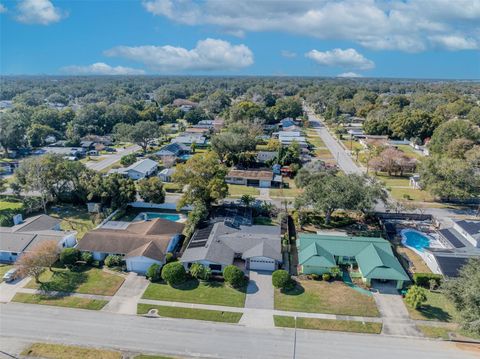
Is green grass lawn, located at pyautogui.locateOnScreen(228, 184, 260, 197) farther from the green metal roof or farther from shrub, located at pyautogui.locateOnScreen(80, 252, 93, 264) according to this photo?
shrub, located at pyautogui.locateOnScreen(80, 252, 93, 264)

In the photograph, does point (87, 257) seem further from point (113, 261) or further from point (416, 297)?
point (416, 297)

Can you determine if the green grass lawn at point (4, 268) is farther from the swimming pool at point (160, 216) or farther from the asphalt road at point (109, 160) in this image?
the asphalt road at point (109, 160)

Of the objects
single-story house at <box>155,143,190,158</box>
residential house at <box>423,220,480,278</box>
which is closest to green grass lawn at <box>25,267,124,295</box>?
residential house at <box>423,220,480,278</box>

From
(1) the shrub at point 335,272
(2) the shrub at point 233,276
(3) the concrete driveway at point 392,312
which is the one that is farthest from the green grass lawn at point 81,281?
(3) the concrete driveway at point 392,312

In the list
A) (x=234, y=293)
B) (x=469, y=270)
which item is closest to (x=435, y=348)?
(x=469, y=270)

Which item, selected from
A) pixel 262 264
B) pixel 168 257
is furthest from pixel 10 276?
pixel 262 264
